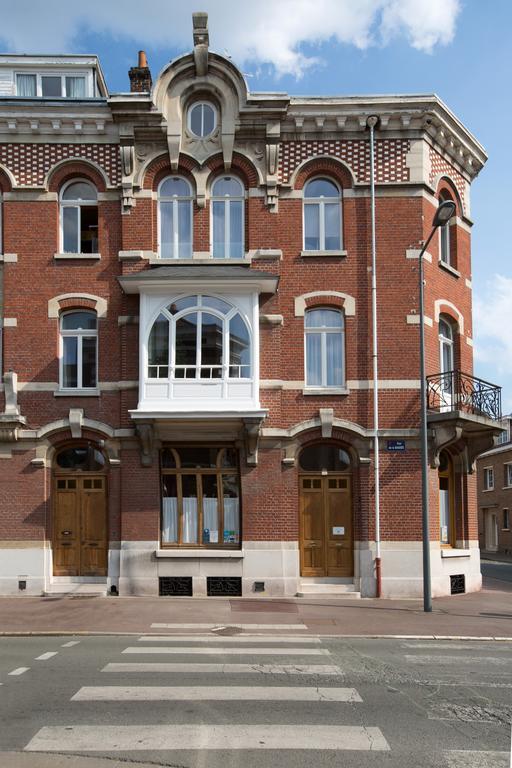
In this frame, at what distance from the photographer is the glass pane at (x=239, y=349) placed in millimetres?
19344

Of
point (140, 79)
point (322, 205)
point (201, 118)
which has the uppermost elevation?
point (140, 79)

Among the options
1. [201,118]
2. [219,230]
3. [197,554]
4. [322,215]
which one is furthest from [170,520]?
[201,118]

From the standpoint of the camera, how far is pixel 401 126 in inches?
805

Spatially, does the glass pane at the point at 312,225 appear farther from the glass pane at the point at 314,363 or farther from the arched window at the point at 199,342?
the arched window at the point at 199,342

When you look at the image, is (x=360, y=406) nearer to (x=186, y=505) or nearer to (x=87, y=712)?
(x=186, y=505)

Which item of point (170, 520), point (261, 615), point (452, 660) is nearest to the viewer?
point (452, 660)

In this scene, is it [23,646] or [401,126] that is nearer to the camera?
[23,646]

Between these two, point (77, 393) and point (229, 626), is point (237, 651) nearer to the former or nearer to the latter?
point (229, 626)

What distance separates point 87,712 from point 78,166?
50.3 ft

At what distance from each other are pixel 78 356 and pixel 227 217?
5.09 metres

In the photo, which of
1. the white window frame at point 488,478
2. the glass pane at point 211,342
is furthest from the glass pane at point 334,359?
the white window frame at point 488,478

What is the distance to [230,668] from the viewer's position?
1073 cm

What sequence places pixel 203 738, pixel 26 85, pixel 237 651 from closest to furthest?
pixel 203 738, pixel 237 651, pixel 26 85

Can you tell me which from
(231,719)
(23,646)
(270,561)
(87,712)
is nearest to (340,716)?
(231,719)
